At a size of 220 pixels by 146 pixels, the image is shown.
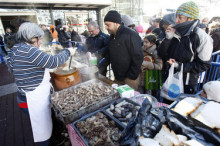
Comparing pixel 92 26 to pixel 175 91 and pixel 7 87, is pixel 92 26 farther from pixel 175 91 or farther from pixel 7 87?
pixel 7 87

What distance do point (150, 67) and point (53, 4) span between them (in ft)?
21.3

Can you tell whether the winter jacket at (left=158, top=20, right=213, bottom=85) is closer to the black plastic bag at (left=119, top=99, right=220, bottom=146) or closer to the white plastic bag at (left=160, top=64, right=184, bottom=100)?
the white plastic bag at (left=160, top=64, right=184, bottom=100)

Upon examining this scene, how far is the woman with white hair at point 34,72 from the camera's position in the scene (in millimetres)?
1591

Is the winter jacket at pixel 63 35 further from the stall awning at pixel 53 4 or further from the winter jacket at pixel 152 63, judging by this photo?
the winter jacket at pixel 152 63

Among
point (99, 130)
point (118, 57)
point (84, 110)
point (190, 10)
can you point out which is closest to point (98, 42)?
point (118, 57)

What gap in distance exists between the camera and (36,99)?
70.3 inches

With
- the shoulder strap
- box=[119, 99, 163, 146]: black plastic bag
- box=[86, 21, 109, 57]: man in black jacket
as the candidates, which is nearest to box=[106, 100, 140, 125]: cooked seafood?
box=[119, 99, 163, 146]: black plastic bag

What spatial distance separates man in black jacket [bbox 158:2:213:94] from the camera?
1.81m

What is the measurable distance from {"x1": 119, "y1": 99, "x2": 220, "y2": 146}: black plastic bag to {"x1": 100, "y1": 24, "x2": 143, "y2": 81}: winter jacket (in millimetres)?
1450

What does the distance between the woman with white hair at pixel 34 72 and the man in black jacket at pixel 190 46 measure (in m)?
1.66

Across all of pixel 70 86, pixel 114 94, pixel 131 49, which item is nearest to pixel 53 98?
pixel 70 86

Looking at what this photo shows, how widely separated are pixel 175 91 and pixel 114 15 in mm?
1605

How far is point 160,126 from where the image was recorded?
0.90m

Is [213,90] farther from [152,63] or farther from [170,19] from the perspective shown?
[170,19]
